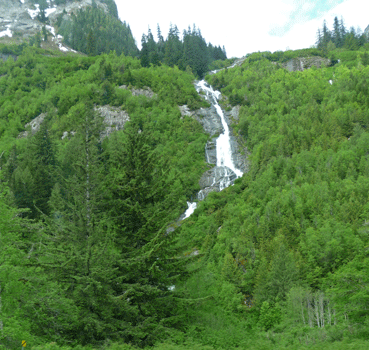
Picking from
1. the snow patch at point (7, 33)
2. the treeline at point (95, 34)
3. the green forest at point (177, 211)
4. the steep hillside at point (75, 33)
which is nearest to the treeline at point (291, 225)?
the green forest at point (177, 211)

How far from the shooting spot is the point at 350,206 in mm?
46062

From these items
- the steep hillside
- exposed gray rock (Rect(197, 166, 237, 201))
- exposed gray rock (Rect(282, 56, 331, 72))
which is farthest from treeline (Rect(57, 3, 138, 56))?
exposed gray rock (Rect(197, 166, 237, 201))

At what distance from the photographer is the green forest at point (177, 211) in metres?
12.3

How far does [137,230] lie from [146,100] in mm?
85712

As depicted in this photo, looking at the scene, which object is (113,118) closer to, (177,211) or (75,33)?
(177,211)

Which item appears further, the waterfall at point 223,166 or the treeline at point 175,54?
the treeline at point 175,54

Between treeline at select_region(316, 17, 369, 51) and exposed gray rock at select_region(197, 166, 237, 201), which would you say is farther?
treeline at select_region(316, 17, 369, 51)

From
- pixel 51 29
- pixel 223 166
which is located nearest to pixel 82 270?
pixel 223 166

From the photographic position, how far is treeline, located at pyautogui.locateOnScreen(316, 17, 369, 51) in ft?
442

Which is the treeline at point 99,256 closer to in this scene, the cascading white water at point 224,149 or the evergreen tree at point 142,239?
the evergreen tree at point 142,239

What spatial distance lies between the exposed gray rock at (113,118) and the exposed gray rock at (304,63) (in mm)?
68231

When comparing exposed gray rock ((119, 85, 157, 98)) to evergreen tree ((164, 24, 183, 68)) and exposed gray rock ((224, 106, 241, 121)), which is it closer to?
exposed gray rock ((224, 106, 241, 121))

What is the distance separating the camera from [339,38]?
496 ft

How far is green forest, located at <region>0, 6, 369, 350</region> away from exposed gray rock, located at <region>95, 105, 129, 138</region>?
2.20 meters
